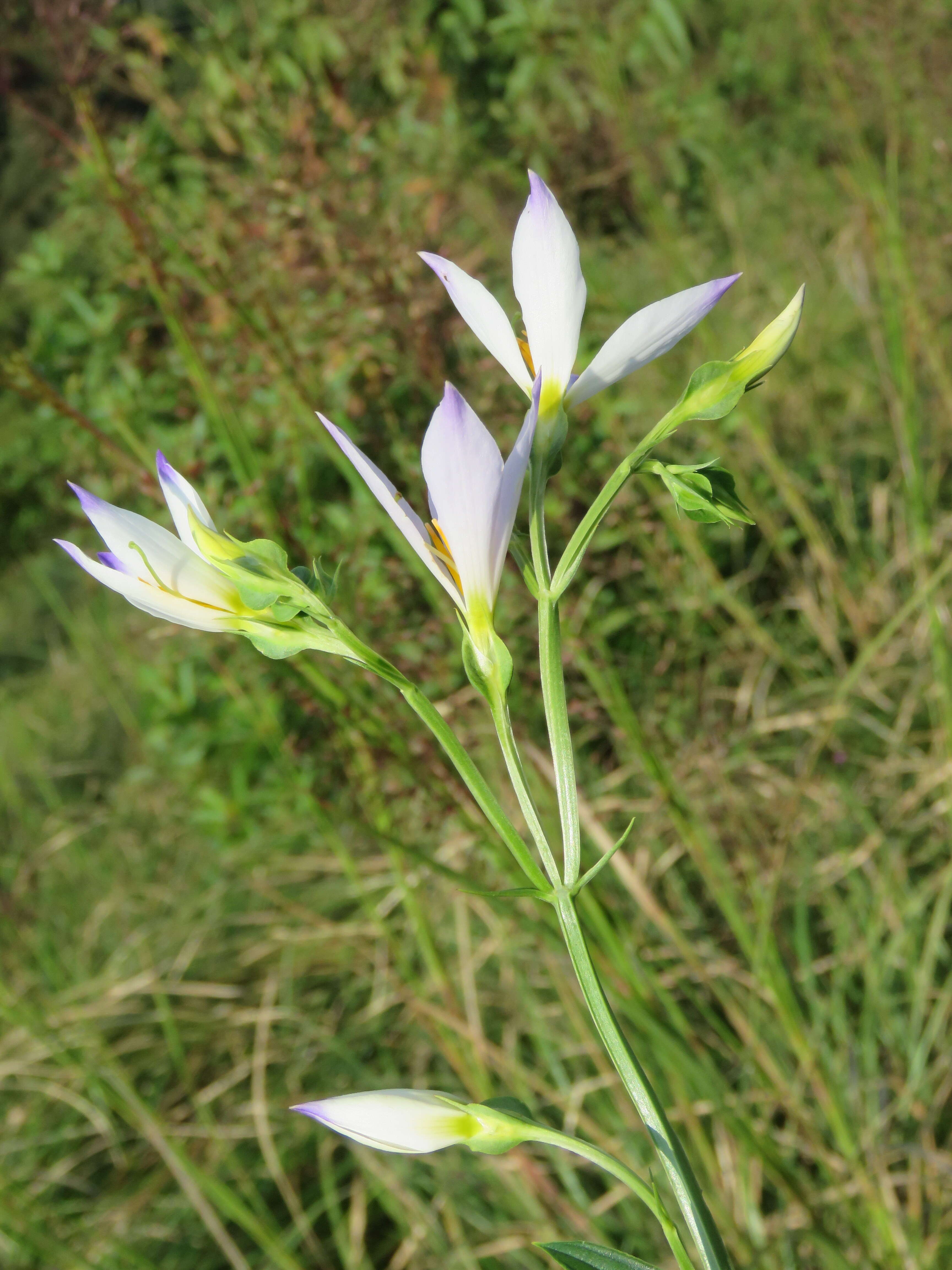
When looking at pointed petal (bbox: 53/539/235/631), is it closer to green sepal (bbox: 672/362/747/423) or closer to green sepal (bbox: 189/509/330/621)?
green sepal (bbox: 189/509/330/621)

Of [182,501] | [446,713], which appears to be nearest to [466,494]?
[182,501]

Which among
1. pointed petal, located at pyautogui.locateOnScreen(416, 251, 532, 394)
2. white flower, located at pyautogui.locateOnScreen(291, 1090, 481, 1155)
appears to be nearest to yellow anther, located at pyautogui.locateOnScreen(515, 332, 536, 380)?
pointed petal, located at pyautogui.locateOnScreen(416, 251, 532, 394)

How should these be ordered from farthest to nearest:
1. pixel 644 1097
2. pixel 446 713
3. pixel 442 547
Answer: pixel 446 713
pixel 442 547
pixel 644 1097

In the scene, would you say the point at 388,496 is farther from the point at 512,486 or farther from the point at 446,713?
the point at 446,713

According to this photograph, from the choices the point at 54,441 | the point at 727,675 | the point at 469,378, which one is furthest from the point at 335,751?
the point at 54,441

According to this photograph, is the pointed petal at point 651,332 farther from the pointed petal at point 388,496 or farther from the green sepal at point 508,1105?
the green sepal at point 508,1105

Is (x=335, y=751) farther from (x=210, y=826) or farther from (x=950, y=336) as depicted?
(x=950, y=336)
